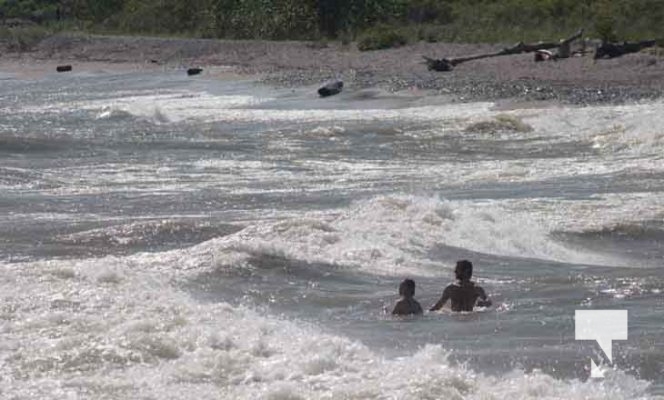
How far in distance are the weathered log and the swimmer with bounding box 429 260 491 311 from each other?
2735 centimetres

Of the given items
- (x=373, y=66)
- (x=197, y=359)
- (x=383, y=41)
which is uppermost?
(x=383, y=41)

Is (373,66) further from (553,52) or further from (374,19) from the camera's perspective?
(374,19)

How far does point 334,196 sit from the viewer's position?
66.6ft

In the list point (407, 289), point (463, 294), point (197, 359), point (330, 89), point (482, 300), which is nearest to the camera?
point (197, 359)

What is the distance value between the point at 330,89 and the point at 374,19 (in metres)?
22.1

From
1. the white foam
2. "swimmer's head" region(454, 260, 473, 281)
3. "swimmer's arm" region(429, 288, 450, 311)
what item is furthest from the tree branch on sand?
"swimmer's arm" region(429, 288, 450, 311)

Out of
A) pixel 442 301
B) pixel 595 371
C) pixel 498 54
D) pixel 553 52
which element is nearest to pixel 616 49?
pixel 553 52

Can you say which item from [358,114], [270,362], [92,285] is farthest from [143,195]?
[358,114]

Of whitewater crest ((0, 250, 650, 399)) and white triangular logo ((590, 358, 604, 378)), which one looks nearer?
whitewater crest ((0, 250, 650, 399))

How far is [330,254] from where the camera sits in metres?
15.1

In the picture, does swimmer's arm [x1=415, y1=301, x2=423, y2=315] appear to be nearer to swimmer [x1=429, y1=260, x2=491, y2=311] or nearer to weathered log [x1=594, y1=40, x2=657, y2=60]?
swimmer [x1=429, y1=260, x2=491, y2=311]

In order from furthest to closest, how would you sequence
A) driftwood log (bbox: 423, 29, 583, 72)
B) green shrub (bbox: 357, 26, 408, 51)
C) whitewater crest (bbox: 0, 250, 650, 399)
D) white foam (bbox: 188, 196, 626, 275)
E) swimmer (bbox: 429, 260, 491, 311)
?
1. green shrub (bbox: 357, 26, 408, 51)
2. driftwood log (bbox: 423, 29, 583, 72)
3. white foam (bbox: 188, 196, 626, 275)
4. swimmer (bbox: 429, 260, 491, 311)
5. whitewater crest (bbox: 0, 250, 650, 399)

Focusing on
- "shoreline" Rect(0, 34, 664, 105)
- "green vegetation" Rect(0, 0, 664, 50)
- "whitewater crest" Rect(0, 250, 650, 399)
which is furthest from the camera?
"green vegetation" Rect(0, 0, 664, 50)

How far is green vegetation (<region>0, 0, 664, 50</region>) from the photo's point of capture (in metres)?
47.3
